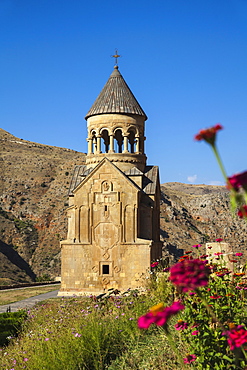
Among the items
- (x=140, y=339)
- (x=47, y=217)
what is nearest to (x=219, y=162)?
(x=140, y=339)

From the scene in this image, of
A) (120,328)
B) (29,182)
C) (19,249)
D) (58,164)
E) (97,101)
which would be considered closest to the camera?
(120,328)

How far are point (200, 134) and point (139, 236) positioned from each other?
60.9ft

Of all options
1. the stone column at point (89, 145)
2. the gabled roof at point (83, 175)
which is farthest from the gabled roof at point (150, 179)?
the stone column at point (89, 145)

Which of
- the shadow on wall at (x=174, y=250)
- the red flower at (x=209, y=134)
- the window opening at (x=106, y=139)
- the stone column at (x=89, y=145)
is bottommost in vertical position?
the red flower at (x=209, y=134)

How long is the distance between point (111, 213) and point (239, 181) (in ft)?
60.1

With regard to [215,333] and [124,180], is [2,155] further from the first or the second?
[215,333]

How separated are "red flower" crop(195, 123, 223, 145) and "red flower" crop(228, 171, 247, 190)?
0.87ft

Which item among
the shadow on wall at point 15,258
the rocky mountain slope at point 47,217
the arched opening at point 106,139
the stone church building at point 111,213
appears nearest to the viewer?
the stone church building at point 111,213

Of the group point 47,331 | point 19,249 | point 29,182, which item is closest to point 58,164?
point 29,182

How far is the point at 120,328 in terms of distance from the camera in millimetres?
8078

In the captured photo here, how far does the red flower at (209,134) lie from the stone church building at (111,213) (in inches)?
686

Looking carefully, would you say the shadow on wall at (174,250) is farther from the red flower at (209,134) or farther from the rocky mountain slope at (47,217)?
the red flower at (209,134)

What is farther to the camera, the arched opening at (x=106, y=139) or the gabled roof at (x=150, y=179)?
the arched opening at (x=106, y=139)

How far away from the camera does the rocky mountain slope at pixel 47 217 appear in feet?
164
